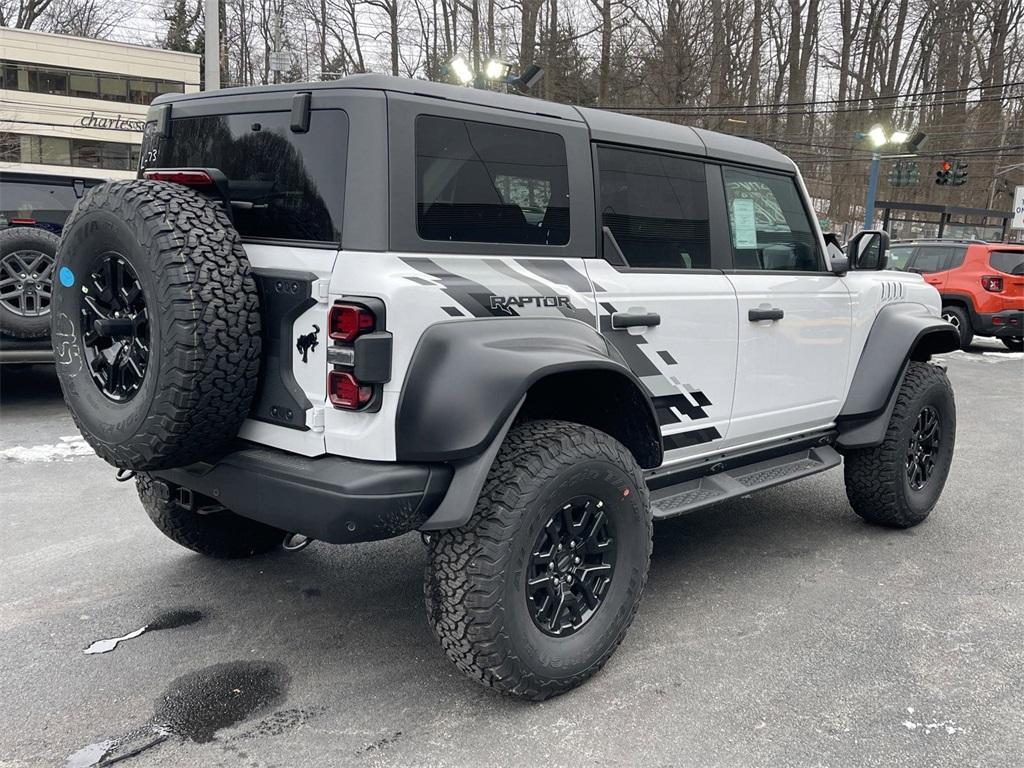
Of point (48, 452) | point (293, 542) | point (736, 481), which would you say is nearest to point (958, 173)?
point (736, 481)

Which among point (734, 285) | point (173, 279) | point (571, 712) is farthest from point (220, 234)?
point (734, 285)

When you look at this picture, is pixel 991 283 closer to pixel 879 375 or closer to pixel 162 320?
pixel 879 375

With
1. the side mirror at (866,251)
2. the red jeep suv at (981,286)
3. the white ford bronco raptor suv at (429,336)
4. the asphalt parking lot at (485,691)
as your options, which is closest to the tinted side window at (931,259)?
the red jeep suv at (981,286)

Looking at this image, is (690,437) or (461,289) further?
(690,437)

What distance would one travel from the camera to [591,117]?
3.38m

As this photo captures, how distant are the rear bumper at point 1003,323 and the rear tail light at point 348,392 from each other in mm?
12977

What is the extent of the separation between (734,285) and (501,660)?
1983 mm

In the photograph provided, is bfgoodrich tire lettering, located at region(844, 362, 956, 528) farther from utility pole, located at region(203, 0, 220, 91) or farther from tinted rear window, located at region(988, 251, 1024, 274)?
utility pole, located at region(203, 0, 220, 91)

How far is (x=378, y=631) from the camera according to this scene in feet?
11.4

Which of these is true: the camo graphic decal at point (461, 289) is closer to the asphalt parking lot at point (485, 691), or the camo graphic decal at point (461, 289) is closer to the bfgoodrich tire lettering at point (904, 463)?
the asphalt parking lot at point (485, 691)

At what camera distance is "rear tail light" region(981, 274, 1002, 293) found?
12.9m

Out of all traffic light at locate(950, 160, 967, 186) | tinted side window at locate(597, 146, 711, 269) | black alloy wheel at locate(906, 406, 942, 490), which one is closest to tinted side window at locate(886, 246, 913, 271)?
black alloy wheel at locate(906, 406, 942, 490)

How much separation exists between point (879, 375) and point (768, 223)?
1.07m

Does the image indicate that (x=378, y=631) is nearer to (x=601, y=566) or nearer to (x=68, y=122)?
(x=601, y=566)
